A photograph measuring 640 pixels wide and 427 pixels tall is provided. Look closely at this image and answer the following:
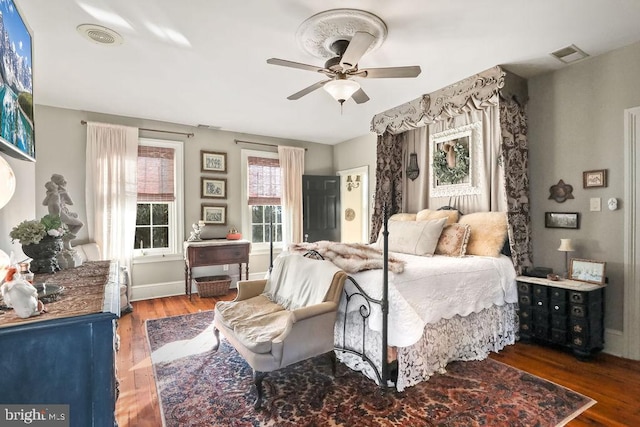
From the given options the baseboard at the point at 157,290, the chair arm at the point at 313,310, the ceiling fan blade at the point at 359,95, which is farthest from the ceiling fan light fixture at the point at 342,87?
the baseboard at the point at 157,290

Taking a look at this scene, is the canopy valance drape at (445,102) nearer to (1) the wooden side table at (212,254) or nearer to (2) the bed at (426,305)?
(2) the bed at (426,305)

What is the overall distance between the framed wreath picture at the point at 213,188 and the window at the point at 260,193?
36cm

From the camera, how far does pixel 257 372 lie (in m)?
2.06

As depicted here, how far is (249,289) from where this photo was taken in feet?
9.90

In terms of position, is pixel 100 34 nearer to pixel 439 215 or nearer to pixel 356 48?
pixel 356 48

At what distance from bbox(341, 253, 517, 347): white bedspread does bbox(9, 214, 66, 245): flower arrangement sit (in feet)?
6.34

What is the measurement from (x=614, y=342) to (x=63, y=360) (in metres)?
3.88

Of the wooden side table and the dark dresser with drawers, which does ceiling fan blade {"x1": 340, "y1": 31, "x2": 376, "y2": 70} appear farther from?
the wooden side table

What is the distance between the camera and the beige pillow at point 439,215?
3.79m

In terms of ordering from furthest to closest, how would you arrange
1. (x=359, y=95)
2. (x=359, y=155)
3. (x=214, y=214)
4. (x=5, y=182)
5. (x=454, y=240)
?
1. (x=359, y=155)
2. (x=214, y=214)
3. (x=454, y=240)
4. (x=359, y=95)
5. (x=5, y=182)

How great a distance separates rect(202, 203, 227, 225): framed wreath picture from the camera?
17.0 ft

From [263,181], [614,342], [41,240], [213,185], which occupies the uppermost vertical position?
[263,181]

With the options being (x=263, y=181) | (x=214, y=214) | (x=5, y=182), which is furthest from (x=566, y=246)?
(x=214, y=214)

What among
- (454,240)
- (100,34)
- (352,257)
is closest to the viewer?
(100,34)
